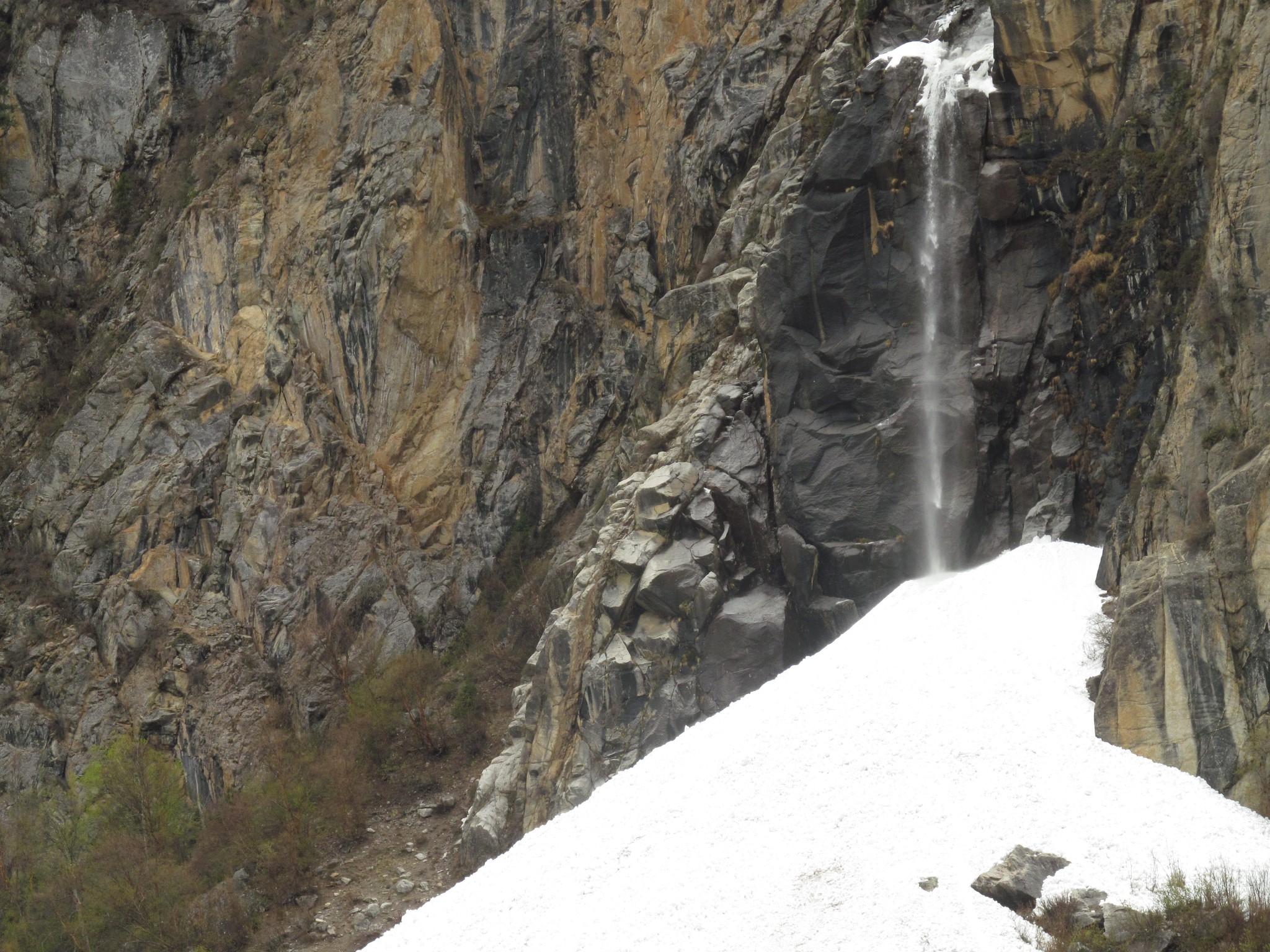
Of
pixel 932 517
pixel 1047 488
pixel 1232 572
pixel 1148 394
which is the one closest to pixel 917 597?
pixel 932 517

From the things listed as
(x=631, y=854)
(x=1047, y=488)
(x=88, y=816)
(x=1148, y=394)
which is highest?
(x=1148, y=394)

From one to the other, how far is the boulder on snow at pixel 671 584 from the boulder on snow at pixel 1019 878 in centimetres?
1005

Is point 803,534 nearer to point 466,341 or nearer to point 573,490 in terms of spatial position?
point 573,490

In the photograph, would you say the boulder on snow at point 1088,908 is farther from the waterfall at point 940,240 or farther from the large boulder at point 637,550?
the large boulder at point 637,550

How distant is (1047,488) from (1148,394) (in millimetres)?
2653

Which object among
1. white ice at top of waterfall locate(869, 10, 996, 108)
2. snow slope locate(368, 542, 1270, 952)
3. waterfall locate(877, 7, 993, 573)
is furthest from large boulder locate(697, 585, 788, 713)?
white ice at top of waterfall locate(869, 10, 996, 108)

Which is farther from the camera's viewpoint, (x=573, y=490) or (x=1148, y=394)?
(x=573, y=490)

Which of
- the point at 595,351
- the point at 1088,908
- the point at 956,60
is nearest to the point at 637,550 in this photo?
the point at 956,60

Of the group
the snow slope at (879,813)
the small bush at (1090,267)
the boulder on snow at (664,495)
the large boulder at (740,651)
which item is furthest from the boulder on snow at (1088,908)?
the boulder on snow at (664,495)

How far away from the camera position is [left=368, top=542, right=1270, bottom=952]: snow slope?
40.1ft

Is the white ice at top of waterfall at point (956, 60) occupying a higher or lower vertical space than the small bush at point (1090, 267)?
higher

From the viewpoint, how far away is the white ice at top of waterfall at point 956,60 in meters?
21.7

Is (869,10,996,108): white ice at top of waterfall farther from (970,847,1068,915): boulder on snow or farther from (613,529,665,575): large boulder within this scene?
(970,847,1068,915): boulder on snow

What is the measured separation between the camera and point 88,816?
29016 millimetres
